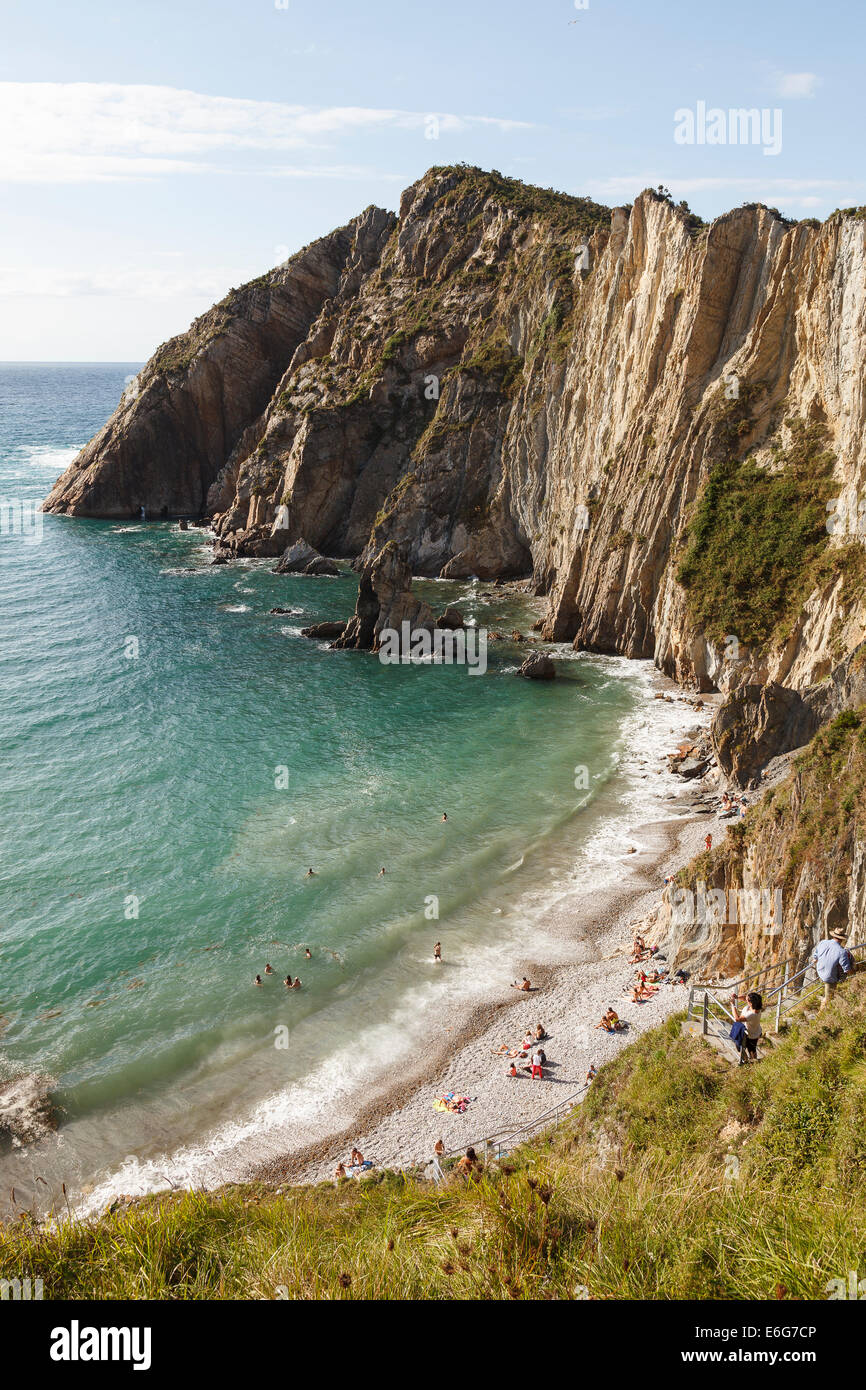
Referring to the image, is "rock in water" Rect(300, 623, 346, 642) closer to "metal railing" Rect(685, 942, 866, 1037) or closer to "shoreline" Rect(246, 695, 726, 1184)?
"shoreline" Rect(246, 695, 726, 1184)

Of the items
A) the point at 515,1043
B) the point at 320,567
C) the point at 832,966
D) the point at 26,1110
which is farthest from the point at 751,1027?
the point at 320,567

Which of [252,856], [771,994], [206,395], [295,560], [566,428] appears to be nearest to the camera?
[771,994]

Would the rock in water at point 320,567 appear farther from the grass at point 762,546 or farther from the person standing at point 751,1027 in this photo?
the person standing at point 751,1027

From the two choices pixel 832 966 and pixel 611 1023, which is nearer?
pixel 832 966

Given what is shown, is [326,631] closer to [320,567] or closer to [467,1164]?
[320,567]

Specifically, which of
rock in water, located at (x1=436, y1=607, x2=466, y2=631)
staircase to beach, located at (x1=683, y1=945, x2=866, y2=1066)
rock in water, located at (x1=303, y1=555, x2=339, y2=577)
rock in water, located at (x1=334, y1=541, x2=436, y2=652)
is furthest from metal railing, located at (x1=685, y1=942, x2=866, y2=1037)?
rock in water, located at (x1=303, y1=555, x2=339, y2=577)

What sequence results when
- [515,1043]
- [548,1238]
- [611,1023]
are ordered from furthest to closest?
1. [515,1043]
2. [611,1023]
3. [548,1238]
